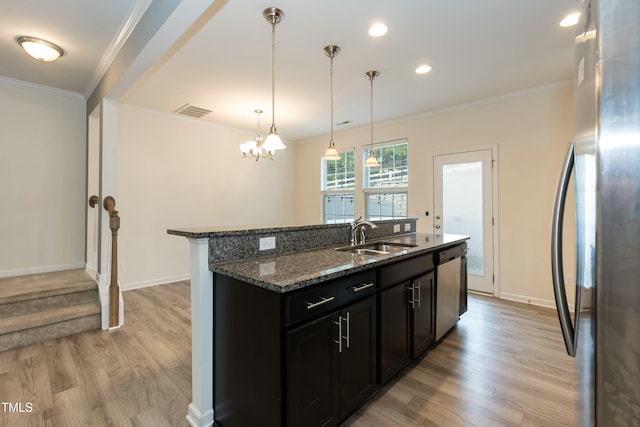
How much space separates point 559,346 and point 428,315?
4.30 ft

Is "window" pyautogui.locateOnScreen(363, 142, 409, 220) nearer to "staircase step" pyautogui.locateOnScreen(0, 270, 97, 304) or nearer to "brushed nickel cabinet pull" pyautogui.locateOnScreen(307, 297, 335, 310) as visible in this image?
"brushed nickel cabinet pull" pyautogui.locateOnScreen(307, 297, 335, 310)

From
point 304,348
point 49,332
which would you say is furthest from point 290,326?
point 49,332

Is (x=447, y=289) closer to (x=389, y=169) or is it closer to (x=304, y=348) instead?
(x=304, y=348)

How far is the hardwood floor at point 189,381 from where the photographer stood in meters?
1.80

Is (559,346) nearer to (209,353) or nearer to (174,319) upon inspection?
(209,353)

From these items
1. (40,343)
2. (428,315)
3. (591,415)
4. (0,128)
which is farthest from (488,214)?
(0,128)

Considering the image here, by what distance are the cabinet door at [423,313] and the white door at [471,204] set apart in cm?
219

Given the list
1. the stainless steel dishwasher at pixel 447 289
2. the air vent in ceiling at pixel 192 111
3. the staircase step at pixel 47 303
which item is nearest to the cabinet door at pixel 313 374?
the stainless steel dishwasher at pixel 447 289

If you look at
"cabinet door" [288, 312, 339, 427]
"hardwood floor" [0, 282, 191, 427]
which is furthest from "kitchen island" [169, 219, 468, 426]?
"hardwood floor" [0, 282, 191, 427]

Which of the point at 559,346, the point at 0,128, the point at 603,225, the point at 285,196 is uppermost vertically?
the point at 0,128

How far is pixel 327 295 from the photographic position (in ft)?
5.07

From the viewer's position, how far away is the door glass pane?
429 cm

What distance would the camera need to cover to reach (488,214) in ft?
13.7

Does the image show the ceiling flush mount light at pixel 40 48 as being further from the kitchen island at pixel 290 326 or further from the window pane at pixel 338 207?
the window pane at pixel 338 207
